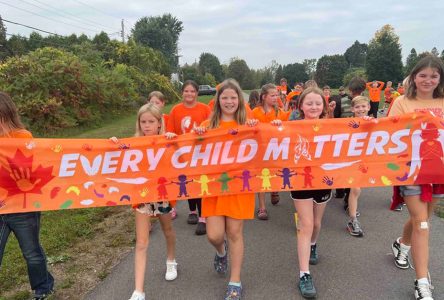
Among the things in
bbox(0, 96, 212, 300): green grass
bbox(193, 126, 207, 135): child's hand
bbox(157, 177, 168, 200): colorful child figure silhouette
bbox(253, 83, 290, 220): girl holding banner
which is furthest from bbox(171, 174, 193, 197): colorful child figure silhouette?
bbox(253, 83, 290, 220): girl holding banner

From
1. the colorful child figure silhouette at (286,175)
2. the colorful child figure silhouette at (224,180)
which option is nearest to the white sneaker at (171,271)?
the colorful child figure silhouette at (224,180)

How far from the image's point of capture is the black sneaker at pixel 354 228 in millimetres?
4600

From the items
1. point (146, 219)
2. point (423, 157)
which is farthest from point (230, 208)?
point (423, 157)

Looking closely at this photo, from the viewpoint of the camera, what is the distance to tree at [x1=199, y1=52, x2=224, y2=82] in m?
100

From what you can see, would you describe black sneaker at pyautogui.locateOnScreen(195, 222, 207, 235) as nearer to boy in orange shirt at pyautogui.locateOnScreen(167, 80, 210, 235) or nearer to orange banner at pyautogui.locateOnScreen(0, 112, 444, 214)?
boy in orange shirt at pyautogui.locateOnScreen(167, 80, 210, 235)

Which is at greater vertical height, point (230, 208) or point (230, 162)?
point (230, 162)

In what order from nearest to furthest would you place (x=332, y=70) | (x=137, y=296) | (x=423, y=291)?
(x=423, y=291) → (x=137, y=296) → (x=332, y=70)

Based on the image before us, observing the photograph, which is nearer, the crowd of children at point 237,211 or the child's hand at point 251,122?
the crowd of children at point 237,211

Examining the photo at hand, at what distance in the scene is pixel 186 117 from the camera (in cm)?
516

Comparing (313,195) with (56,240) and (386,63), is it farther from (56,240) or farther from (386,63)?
(386,63)

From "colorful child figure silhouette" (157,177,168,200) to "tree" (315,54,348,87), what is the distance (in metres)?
74.5

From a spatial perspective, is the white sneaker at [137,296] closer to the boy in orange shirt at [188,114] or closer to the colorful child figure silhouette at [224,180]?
the colorful child figure silhouette at [224,180]

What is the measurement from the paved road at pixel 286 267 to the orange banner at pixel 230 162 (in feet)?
2.94

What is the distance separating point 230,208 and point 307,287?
101 cm
